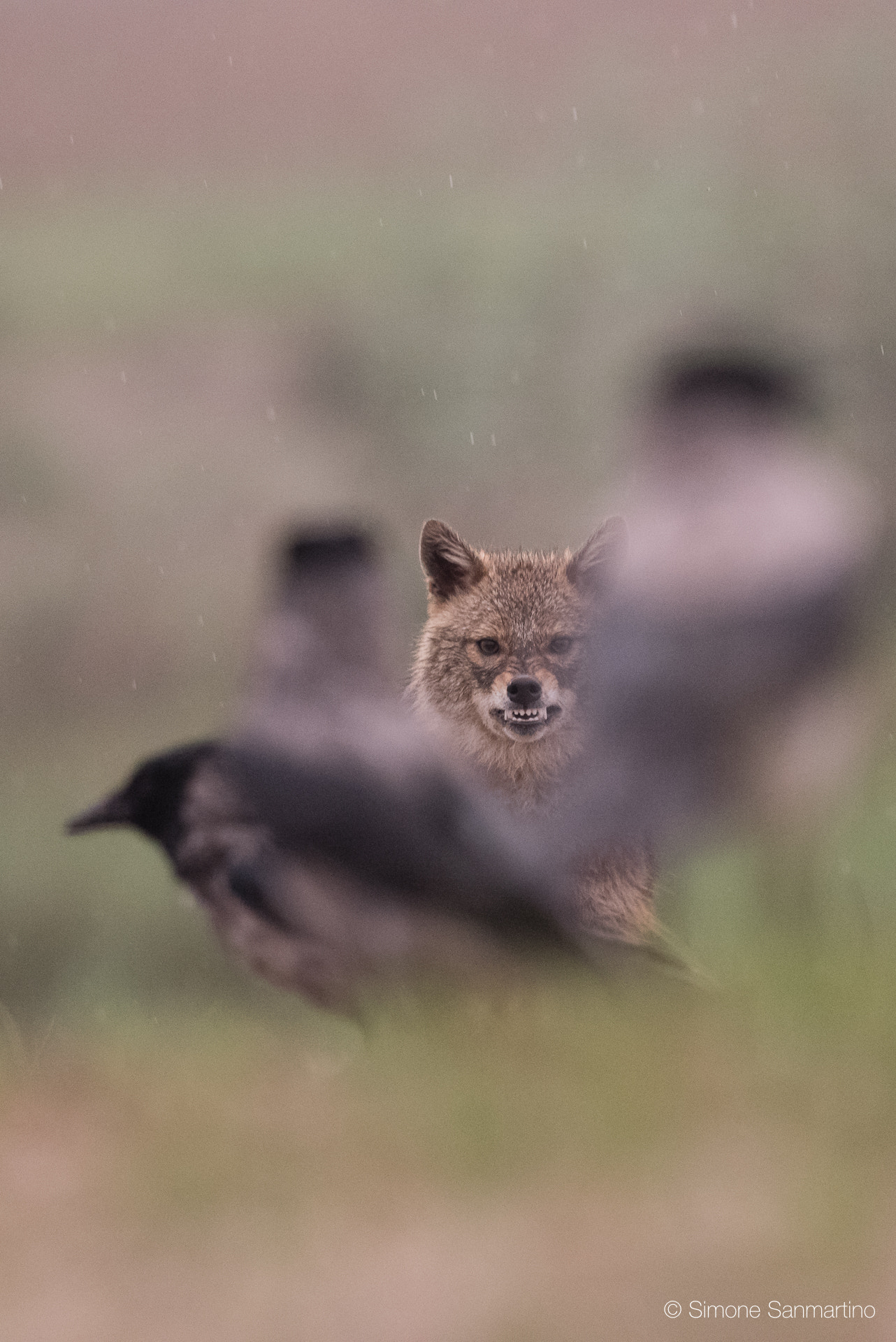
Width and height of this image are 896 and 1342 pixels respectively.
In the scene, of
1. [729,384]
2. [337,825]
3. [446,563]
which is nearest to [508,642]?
[446,563]

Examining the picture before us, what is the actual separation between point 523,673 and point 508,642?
6.2 inches

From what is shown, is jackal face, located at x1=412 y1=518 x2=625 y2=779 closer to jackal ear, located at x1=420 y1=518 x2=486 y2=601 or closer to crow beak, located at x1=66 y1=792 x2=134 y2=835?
jackal ear, located at x1=420 y1=518 x2=486 y2=601

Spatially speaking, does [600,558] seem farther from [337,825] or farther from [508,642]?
[337,825]

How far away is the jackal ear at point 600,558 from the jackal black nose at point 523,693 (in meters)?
0.34

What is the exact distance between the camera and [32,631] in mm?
10805

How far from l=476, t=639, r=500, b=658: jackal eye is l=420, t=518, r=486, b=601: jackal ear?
0.23 meters

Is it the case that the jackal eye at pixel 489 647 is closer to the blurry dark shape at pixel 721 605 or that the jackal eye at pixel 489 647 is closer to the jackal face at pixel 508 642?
the jackal face at pixel 508 642

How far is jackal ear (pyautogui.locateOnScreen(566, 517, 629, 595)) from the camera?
3.57 meters

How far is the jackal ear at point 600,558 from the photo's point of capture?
3.57 meters

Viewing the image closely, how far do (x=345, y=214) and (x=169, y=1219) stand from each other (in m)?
11.3

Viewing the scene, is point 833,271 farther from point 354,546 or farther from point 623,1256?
Answer: point 623,1256

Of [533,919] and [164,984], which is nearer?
[533,919]

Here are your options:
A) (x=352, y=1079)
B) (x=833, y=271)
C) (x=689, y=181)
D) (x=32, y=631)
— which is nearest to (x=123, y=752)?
(x=32, y=631)

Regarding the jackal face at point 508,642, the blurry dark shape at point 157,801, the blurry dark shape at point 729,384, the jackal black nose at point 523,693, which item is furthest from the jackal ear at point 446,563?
the blurry dark shape at point 729,384
